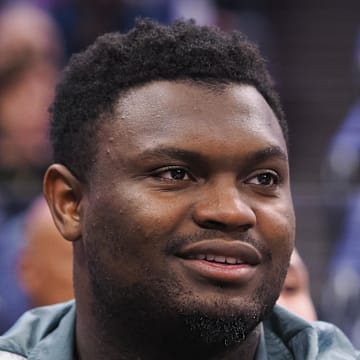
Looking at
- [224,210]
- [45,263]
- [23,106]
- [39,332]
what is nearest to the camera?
[224,210]

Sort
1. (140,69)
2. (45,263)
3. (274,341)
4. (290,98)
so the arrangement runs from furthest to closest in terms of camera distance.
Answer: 1. (290,98)
2. (45,263)
3. (274,341)
4. (140,69)

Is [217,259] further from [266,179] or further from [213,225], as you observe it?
[266,179]

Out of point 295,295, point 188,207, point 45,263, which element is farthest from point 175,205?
point 45,263

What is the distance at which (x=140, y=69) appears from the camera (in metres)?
3.33

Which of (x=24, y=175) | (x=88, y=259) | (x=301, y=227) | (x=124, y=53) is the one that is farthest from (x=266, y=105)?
(x=301, y=227)

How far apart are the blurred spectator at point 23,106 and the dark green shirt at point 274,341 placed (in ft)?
10.7

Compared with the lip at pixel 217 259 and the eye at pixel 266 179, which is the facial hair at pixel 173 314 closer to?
the lip at pixel 217 259

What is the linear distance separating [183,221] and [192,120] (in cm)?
32

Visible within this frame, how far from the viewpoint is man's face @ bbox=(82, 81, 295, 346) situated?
3.03 metres

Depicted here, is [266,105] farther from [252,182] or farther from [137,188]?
[137,188]

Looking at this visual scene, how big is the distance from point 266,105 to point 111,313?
32.3 inches

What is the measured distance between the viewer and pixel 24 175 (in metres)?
6.97

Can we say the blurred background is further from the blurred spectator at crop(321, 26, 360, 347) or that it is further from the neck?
the neck

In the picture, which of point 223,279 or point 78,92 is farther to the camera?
point 78,92
